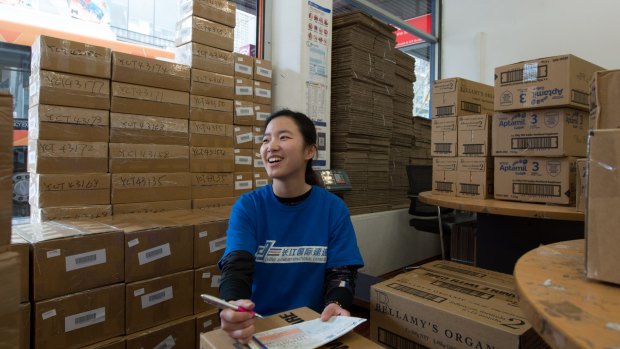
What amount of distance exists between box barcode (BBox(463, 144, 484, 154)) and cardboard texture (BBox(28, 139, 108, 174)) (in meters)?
1.95

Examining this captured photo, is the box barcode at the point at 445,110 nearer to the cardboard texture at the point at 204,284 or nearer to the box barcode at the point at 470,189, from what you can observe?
the box barcode at the point at 470,189

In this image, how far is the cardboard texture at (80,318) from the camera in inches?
56.8

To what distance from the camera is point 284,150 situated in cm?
125

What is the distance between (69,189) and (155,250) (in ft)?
1.76

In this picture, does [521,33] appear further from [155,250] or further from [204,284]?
[155,250]

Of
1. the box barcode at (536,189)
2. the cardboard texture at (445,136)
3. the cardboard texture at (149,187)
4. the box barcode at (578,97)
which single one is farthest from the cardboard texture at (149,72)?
the box barcode at (578,97)

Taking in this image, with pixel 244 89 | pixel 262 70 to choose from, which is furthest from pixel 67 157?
pixel 262 70

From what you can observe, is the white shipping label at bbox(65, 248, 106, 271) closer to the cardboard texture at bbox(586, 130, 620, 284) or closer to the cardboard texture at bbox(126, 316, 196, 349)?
the cardboard texture at bbox(126, 316, 196, 349)

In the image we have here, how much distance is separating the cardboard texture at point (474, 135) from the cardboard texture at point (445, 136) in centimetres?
3

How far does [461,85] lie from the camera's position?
89.4 inches

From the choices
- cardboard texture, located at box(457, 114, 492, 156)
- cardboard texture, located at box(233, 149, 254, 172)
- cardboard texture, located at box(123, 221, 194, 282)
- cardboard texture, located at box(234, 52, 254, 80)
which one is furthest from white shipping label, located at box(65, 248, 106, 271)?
cardboard texture, located at box(457, 114, 492, 156)

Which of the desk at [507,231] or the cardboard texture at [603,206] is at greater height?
the cardboard texture at [603,206]

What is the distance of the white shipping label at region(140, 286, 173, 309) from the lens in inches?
68.1

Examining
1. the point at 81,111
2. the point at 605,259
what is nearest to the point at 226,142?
the point at 81,111
